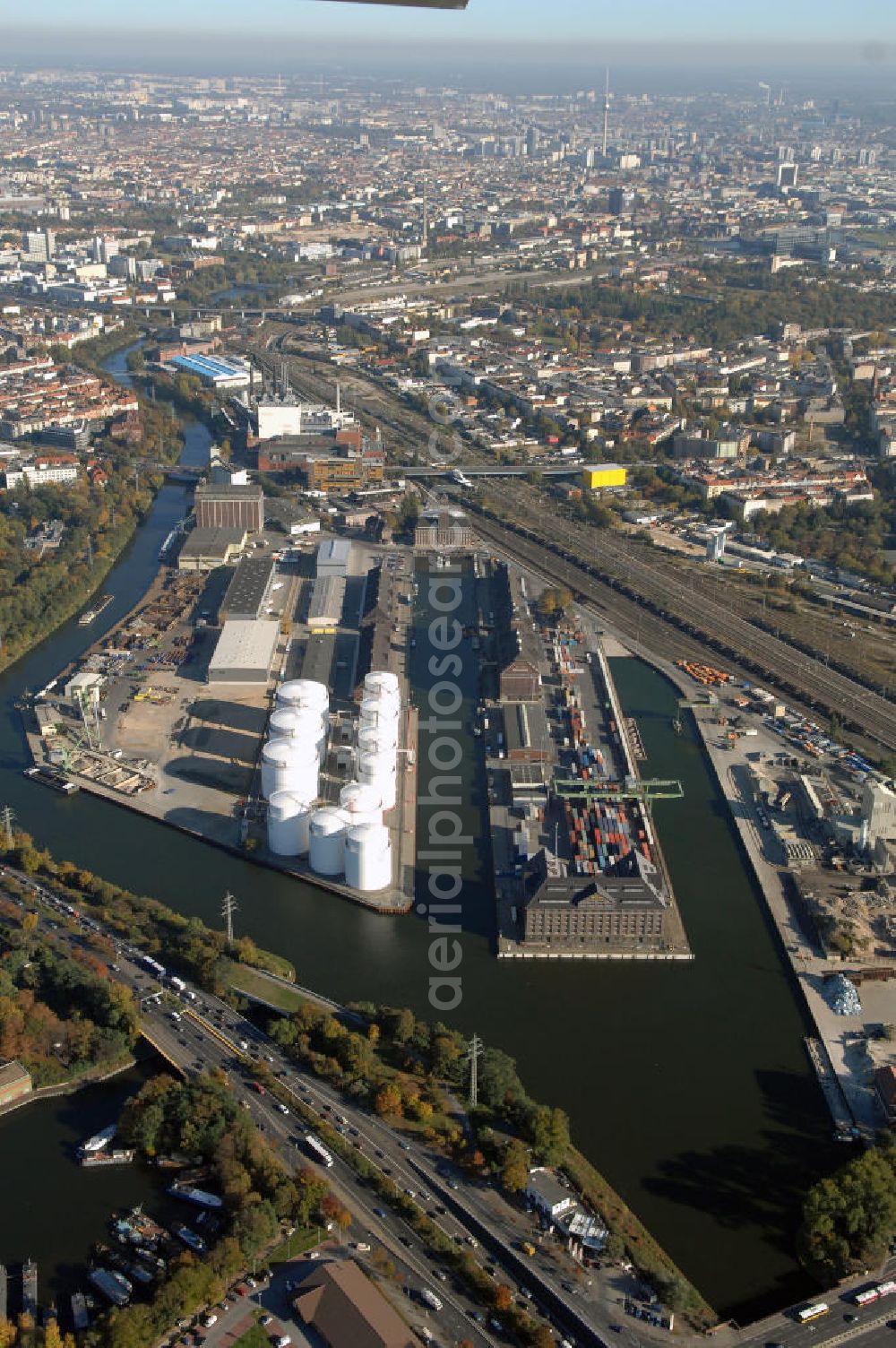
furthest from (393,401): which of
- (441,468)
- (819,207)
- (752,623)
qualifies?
(819,207)

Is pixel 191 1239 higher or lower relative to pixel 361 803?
lower

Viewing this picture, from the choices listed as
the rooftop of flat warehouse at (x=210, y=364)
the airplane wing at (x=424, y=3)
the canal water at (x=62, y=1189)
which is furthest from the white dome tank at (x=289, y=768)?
the rooftop of flat warehouse at (x=210, y=364)

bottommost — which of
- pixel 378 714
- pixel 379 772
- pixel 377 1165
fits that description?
pixel 377 1165

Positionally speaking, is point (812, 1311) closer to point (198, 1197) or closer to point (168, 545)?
point (198, 1197)

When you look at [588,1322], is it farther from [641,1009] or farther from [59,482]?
[59,482]

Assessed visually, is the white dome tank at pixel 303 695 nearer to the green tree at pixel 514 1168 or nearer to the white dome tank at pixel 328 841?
the white dome tank at pixel 328 841

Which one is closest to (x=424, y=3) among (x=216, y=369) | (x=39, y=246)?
(x=216, y=369)

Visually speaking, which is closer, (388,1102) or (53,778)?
(388,1102)
